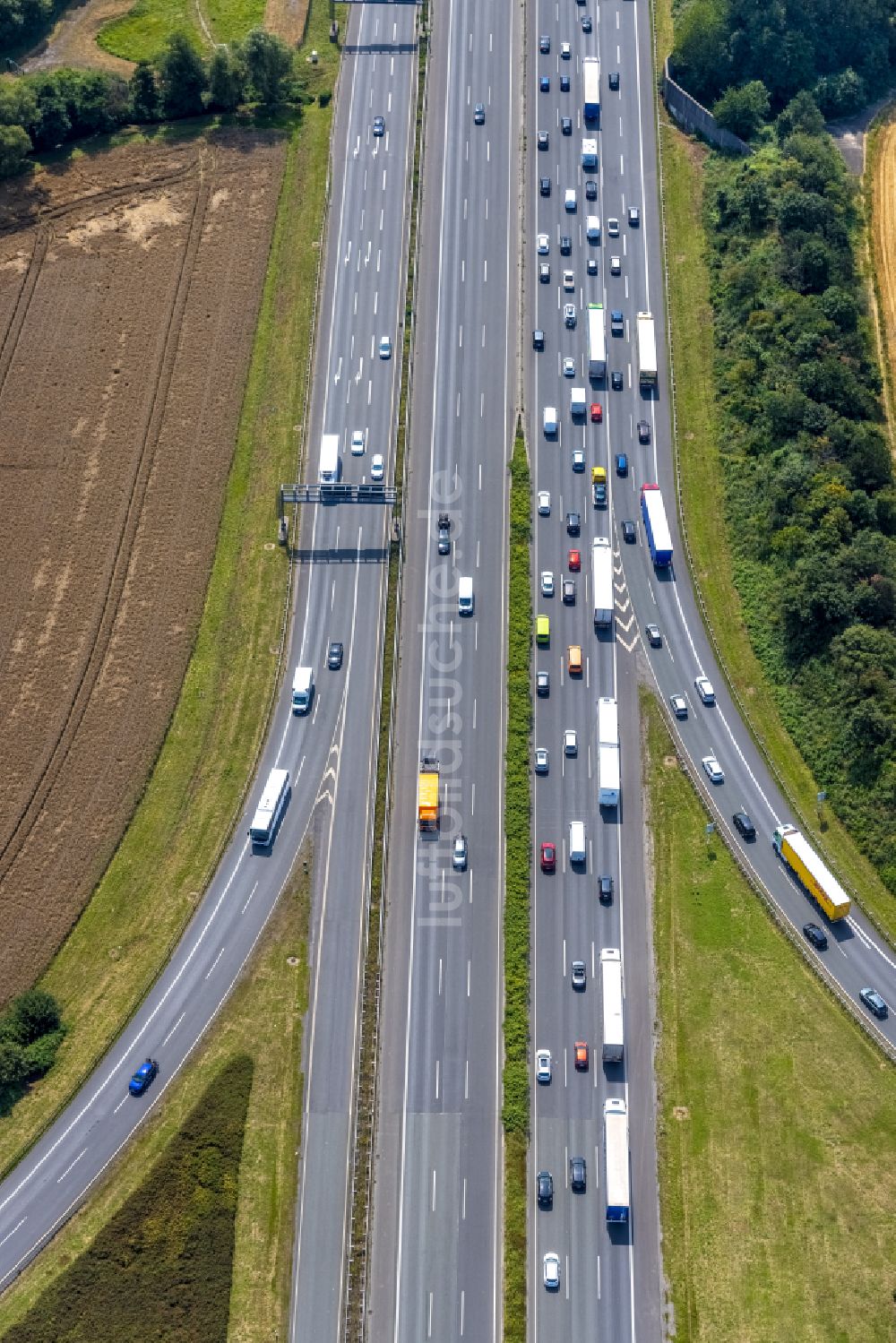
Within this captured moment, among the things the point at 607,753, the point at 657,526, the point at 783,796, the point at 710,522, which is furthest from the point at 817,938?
the point at 710,522

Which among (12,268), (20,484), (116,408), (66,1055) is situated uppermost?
(12,268)

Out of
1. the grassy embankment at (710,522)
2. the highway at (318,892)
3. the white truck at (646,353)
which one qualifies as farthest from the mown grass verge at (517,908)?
the grassy embankment at (710,522)

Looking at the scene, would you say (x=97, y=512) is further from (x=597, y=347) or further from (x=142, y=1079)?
(x=142, y=1079)

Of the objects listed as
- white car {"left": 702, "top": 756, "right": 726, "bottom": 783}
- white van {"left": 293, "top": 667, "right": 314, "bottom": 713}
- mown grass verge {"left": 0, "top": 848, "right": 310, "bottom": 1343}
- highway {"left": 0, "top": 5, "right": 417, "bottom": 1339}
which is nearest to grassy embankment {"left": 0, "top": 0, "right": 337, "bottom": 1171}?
highway {"left": 0, "top": 5, "right": 417, "bottom": 1339}

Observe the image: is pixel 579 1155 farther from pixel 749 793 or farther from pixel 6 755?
pixel 6 755

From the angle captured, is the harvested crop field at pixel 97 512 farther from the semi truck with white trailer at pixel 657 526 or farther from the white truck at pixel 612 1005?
the white truck at pixel 612 1005

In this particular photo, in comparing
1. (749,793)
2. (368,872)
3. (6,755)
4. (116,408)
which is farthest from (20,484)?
(749,793)
